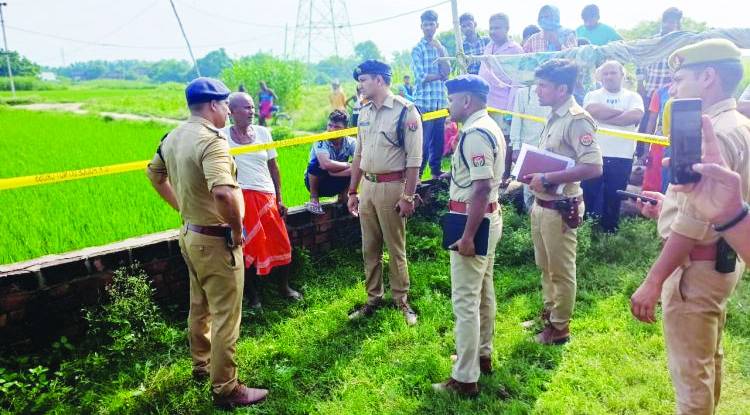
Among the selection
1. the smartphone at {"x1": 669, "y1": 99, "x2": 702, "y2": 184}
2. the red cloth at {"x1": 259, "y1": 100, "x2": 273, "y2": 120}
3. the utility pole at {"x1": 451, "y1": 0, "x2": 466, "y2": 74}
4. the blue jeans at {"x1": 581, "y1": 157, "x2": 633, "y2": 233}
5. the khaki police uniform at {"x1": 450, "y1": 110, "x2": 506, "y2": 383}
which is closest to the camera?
the smartphone at {"x1": 669, "y1": 99, "x2": 702, "y2": 184}

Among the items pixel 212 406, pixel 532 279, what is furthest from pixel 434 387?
pixel 532 279

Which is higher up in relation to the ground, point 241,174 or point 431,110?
point 431,110

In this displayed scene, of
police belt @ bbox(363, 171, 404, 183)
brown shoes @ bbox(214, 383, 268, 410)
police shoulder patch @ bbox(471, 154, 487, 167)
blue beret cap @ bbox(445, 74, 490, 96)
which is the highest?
blue beret cap @ bbox(445, 74, 490, 96)

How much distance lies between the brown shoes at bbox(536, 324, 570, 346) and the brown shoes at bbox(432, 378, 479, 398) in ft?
2.51

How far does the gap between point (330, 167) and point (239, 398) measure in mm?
2404

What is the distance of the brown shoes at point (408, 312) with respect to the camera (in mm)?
3922

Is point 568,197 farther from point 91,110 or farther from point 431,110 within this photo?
point 91,110

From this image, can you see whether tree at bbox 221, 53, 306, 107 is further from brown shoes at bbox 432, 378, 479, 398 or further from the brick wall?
brown shoes at bbox 432, 378, 479, 398

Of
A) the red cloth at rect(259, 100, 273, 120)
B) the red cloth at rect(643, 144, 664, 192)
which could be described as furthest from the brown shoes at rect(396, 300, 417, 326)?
the red cloth at rect(259, 100, 273, 120)

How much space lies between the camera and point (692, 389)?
2062 millimetres

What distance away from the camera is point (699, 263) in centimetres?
196

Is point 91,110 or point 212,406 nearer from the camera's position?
point 212,406

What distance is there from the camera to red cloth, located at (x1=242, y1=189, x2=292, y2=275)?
13.1 ft

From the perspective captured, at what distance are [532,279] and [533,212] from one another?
1.21m
